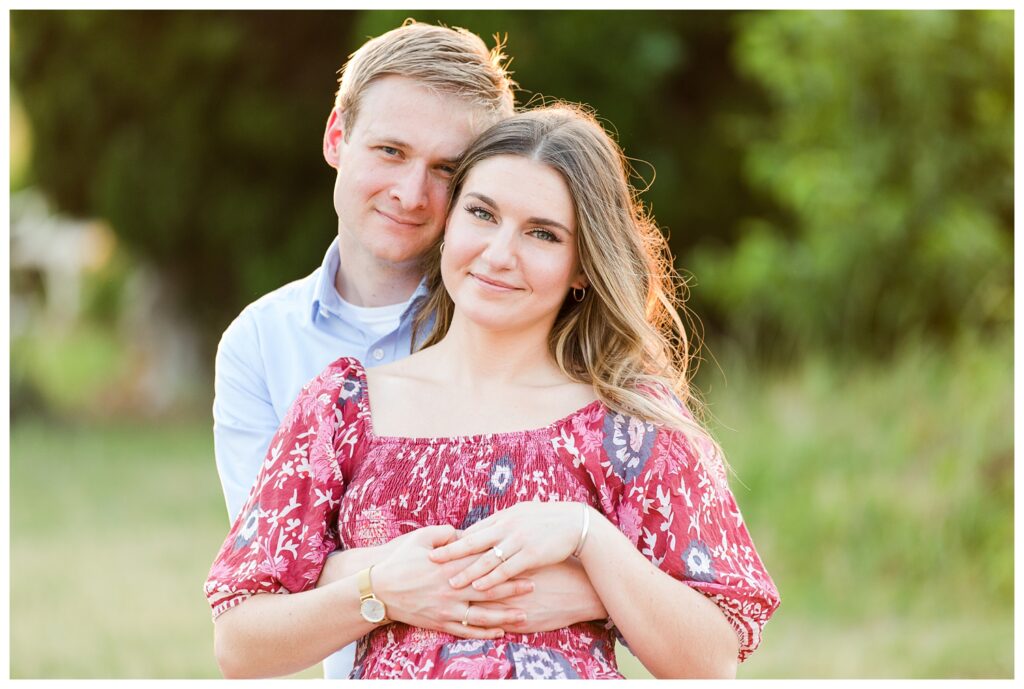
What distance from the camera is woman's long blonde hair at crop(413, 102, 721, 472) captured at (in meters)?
2.55

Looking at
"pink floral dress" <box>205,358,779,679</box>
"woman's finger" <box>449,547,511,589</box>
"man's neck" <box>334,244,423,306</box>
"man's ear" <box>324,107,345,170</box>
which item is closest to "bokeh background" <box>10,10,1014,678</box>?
"man's neck" <box>334,244,423,306</box>

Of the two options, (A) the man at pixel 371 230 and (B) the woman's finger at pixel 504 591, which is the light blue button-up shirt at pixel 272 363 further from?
(B) the woman's finger at pixel 504 591

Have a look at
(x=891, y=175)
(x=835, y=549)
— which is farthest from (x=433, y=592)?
(x=891, y=175)

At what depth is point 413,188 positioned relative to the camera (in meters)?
2.90

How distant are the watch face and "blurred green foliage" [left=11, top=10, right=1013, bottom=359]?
233 inches

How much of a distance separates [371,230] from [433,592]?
3.24ft

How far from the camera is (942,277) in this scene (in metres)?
8.76

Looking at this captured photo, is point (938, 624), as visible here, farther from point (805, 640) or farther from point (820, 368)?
point (820, 368)

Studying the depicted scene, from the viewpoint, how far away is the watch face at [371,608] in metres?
2.37

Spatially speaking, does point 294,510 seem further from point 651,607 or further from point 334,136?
point 334,136

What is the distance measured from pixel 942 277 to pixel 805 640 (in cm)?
368

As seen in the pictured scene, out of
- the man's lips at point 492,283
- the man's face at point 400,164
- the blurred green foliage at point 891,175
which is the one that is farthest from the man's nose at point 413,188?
the blurred green foliage at point 891,175

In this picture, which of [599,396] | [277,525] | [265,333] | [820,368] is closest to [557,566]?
[599,396]

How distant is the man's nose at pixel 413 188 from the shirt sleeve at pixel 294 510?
560 mm
